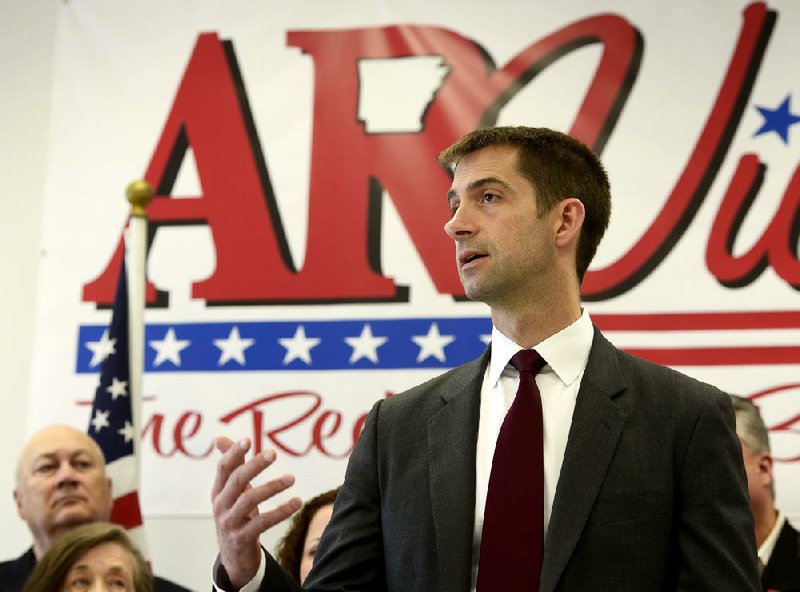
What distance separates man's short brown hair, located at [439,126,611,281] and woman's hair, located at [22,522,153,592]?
1.63m

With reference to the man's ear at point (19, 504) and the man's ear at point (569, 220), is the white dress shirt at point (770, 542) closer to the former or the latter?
the man's ear at point (569, 220)

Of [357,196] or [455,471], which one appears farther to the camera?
[357,196]

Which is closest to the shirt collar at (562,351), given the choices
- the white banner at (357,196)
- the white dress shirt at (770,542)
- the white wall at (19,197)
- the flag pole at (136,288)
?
the white dress shirt at (770,542)

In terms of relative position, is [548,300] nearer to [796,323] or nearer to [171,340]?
[796,323]

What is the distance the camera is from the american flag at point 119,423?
3555 mm

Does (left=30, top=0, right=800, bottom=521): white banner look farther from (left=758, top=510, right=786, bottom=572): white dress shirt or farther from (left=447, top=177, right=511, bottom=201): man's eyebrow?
(left=447, top=177, right=511, bottom=201): man's eyebrow

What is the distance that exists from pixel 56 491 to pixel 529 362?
2233 mm

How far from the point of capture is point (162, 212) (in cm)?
407

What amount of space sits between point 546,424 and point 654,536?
0.23 m

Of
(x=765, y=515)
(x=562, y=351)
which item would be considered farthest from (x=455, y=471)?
(x=765, y=515)

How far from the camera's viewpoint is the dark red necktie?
4.99 feet

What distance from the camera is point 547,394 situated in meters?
1.69

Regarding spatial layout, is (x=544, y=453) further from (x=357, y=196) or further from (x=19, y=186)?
(x=19, y=186)

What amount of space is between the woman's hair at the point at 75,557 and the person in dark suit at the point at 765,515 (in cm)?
163
